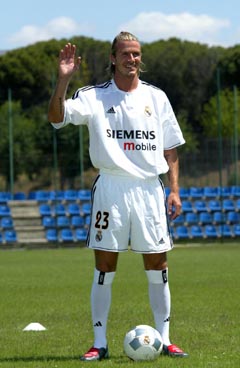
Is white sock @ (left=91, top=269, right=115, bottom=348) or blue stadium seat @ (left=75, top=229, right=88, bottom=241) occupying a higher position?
white sock @ (left=91, top=269, right=115, bottom=348)

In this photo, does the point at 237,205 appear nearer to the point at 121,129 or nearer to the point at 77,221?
the point at 77,221

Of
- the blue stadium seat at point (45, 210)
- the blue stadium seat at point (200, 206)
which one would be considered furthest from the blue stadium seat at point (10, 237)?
the blue stadium seat at point (200, 206)

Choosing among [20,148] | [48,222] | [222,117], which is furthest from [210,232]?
[222,117]

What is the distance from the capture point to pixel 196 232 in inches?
1352

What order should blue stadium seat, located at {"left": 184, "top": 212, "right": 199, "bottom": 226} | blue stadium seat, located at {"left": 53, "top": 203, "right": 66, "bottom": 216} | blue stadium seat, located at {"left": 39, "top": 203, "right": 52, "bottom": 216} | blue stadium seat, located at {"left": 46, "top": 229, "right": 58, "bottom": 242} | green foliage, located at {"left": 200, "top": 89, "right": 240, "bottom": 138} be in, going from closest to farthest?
1. blue stadium seat, located at {"left": 46, "top": 229, "right": 58, "bottom": 242}
2. blue stadium seat, located at {"left": 53, "top": 203, "right": 66, "bottom": 216}
3. blue stadium seat, located at {"left": 39, "top": 203, "right": 52, "bottom": 216}
4. blue stadium seat, located at {"left": 184, "top": 212, "right": 199, "bottom": 226}
5. green foliage, located at {"left": 200, "top": 89, "right": 240, "bottom": 138}

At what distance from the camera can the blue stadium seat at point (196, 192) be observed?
118 feet

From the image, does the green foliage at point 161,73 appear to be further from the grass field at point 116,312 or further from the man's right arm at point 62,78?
the man's right arm at point 62,78

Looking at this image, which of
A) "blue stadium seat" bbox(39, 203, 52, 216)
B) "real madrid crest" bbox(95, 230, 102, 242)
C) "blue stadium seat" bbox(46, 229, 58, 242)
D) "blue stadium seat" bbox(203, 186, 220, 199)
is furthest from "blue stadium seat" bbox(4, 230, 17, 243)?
"real madrid crest" bbox(95, 230, 102, 242)

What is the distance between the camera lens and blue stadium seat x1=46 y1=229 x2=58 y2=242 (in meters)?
33.2

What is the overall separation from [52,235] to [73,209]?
1621 millimetres

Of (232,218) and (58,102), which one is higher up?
(58,102)

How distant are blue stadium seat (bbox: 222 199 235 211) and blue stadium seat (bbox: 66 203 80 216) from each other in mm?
5101

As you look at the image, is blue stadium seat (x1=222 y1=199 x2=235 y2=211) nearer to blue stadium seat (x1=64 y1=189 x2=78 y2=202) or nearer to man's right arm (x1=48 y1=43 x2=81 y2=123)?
blue stadium seat (x1=64 y1=189 x2=78 y2=202)

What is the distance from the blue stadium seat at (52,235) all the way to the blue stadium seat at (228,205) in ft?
19.6
